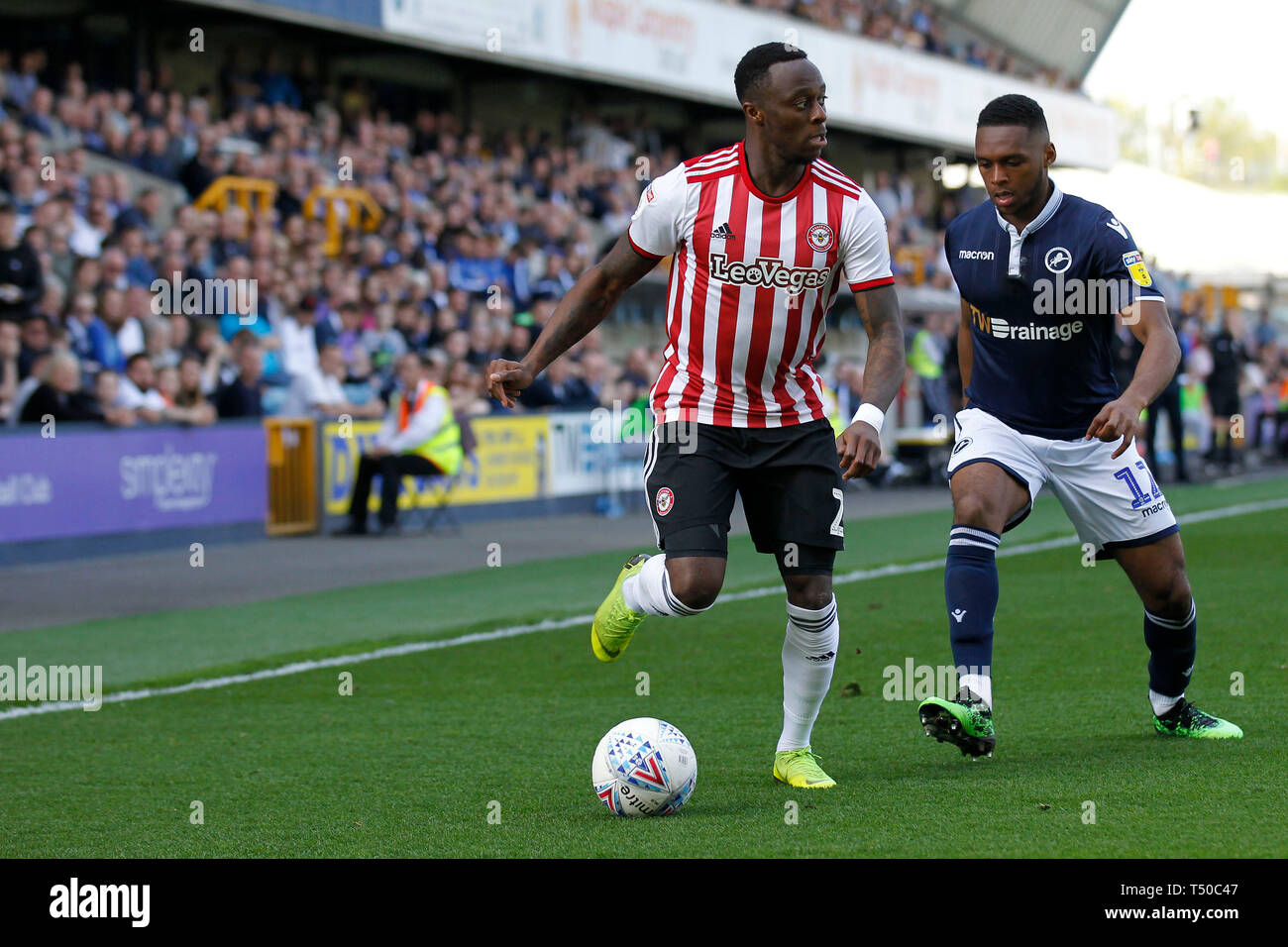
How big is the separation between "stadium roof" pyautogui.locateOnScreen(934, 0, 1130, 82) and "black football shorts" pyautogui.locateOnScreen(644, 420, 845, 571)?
38685 millimetres

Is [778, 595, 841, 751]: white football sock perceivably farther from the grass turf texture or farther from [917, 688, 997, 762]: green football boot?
[917, 688, 997, 762]: green football boot

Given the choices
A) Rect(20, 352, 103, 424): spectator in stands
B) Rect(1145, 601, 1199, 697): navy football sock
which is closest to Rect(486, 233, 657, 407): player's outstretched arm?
Rect(1145, 601, 1199, 697): navy football sock

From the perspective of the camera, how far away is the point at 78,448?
14000 mm

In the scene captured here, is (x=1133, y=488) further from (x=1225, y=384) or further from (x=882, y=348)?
(x=1225, y=384)

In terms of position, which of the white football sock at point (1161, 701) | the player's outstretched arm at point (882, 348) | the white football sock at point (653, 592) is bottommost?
the white football sock at point (1161, 701)

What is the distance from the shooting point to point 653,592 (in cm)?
586

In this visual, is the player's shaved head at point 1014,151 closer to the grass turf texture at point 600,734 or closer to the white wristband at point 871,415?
the white wristband at point 871,415

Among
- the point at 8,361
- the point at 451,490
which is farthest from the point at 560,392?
the point at 8,361

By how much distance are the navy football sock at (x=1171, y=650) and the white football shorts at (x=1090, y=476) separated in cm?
38

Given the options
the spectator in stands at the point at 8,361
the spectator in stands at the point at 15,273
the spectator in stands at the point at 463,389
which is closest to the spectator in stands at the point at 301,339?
the spectator in stands at the point at 463,389

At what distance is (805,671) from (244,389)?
1073 centimetres

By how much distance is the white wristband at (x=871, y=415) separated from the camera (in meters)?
5.47

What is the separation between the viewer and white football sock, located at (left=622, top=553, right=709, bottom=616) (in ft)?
19.0
